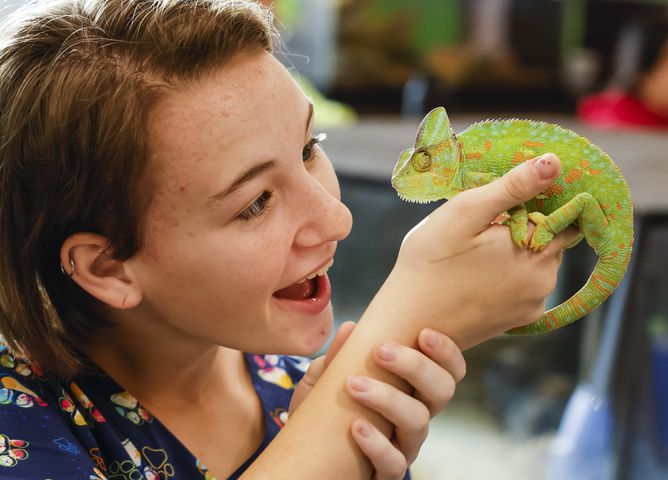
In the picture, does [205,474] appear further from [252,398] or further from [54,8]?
[54,8]

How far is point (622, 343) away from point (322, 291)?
82cm

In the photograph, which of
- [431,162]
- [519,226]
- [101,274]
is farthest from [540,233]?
[101,274]

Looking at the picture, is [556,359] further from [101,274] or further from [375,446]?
[101,274]

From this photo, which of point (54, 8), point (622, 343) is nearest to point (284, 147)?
point (54, 8)

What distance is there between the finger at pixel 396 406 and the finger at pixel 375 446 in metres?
0.02

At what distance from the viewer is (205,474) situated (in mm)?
973

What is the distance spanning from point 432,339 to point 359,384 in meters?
0.09

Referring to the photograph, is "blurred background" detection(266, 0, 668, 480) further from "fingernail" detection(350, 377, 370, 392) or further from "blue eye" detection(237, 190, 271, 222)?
"fingernail" detection(350, 377, 370, 392)

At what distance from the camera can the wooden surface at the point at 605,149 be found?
161 cm

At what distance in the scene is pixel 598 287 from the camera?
83 centimetres

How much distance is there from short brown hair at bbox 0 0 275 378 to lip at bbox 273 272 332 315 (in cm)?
17

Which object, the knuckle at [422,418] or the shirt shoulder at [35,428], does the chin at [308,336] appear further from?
the shirt shoulder at [35,428]

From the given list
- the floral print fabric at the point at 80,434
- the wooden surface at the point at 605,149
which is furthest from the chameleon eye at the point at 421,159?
the wooden surface at the point at 605,149

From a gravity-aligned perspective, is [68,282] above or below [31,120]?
below
